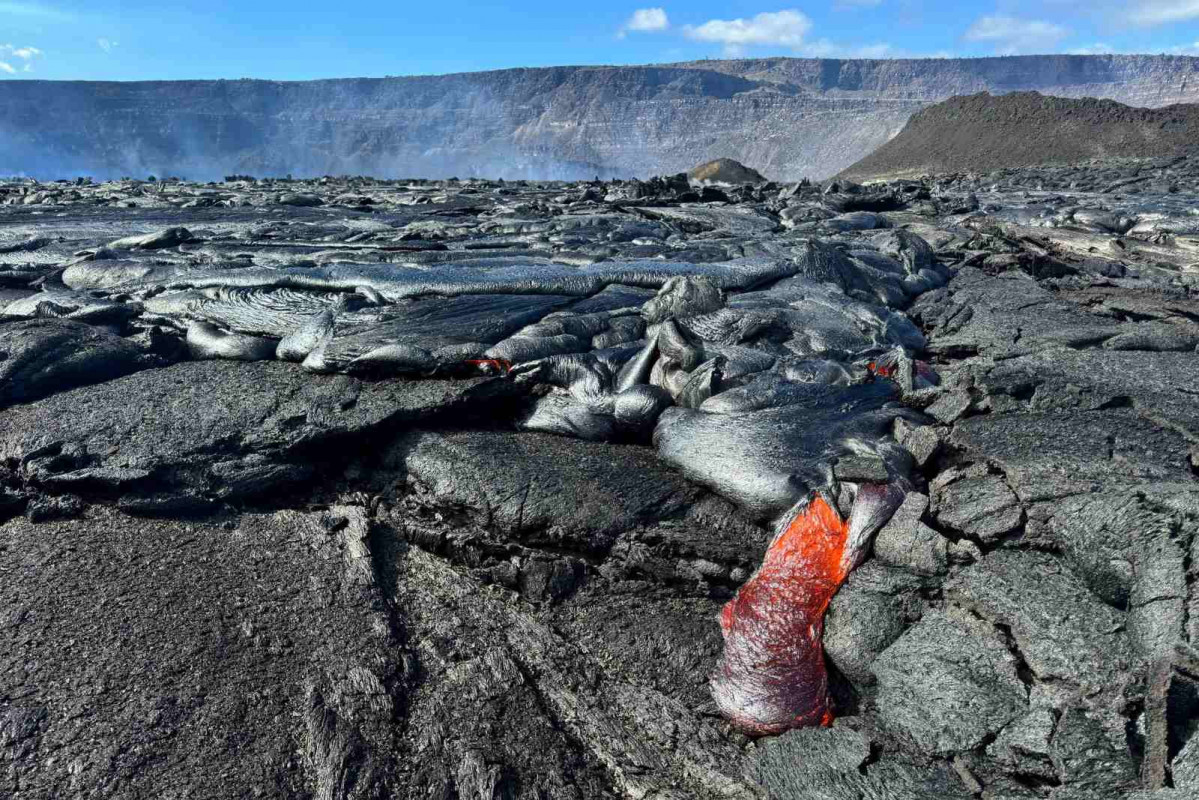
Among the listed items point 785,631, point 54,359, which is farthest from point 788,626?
point 54,359

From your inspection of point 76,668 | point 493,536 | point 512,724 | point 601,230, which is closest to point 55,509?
point 76,668

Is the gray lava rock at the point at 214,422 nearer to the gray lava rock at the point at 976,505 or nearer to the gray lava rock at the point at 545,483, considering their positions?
the gray lava rock at the point at 545,483

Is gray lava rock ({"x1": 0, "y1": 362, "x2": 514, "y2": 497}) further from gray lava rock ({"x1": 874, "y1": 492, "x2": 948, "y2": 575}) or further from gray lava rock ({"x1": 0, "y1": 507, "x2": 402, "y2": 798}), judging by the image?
gray lava rock ({"x1": 874, "y1": 492, "x2": 948, "y2": 575})

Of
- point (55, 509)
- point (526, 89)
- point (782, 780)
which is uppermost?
point (526, 89)

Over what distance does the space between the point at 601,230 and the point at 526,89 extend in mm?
59489

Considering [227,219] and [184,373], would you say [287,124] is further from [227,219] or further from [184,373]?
[184,373]

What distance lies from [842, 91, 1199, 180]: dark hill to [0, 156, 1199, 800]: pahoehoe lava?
2551cm

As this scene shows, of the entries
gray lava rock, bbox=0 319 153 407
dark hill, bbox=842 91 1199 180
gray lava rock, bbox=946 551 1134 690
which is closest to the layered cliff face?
dark hill, bbox=842 91 1199 180

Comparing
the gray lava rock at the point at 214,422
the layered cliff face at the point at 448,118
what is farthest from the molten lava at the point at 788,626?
the layered cliff face at the point at 448,118

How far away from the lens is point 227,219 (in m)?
10.9

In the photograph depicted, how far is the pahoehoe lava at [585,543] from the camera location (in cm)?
236

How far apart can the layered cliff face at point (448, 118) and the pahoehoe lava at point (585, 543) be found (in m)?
55.5

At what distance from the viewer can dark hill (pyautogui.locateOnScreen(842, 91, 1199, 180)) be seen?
27.1 metres

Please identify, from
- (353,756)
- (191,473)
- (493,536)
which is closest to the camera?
(353,756)
